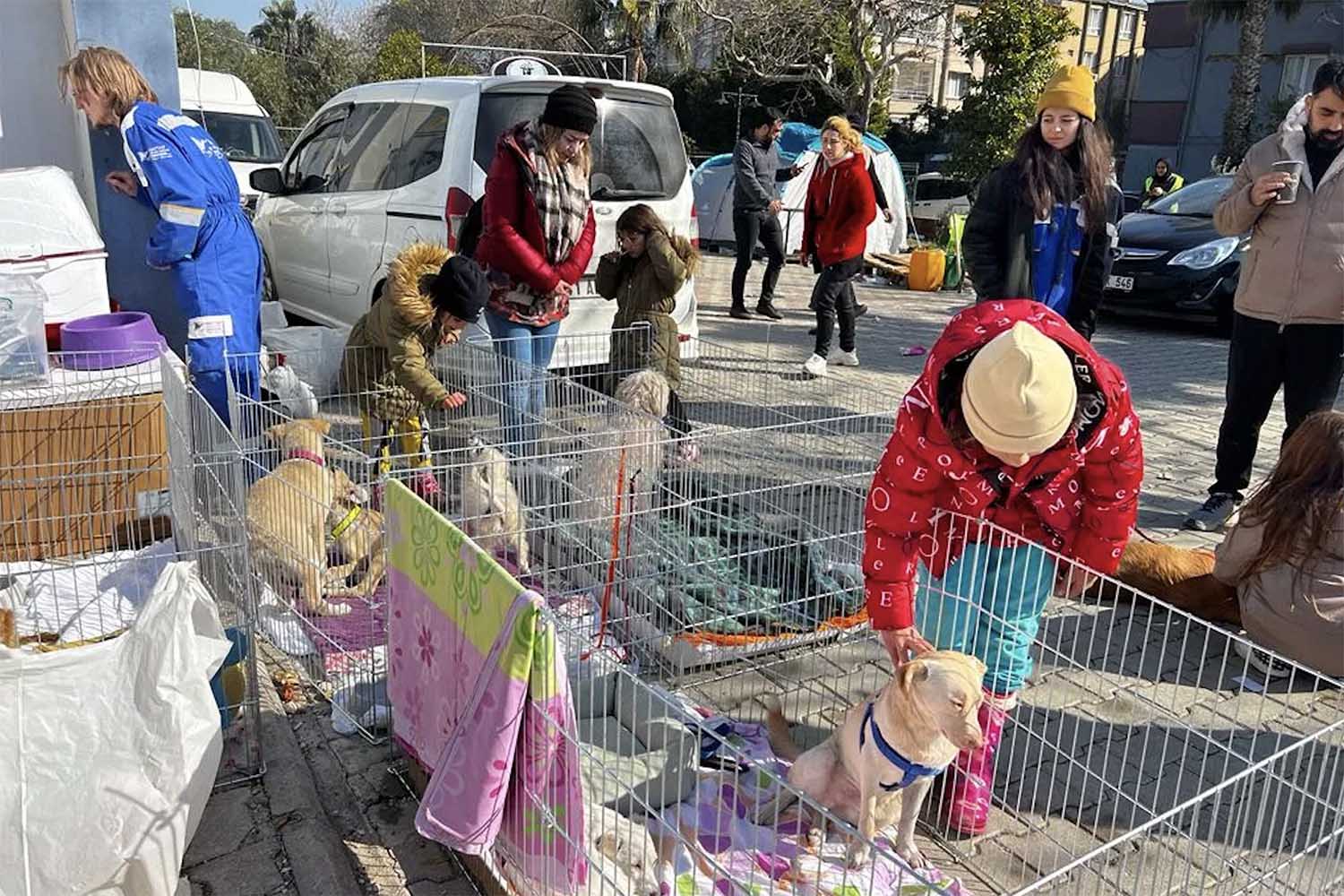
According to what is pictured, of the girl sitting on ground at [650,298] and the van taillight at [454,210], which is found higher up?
the van taillight at [454,210]

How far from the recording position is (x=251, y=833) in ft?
8.86

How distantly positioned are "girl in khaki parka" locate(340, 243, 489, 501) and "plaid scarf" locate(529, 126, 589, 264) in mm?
580

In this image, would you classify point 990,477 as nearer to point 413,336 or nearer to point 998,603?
point 998,603

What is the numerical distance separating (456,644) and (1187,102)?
34.2 metres

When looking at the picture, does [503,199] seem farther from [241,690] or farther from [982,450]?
[982,450]

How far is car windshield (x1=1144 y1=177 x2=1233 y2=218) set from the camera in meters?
11.0

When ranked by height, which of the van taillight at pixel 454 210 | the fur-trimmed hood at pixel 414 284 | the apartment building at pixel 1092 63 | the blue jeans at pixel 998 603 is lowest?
the blue jeans at pixel 998 603

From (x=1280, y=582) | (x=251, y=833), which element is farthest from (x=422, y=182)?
(x=1280, y=582)

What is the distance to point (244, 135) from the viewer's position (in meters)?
12.3

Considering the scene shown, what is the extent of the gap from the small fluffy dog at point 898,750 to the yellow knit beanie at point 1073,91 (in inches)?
97.5

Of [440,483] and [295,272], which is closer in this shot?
[440,483]

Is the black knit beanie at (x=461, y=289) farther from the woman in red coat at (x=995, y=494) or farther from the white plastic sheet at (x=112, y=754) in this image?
the woman in red coat at (x=995, y=494)

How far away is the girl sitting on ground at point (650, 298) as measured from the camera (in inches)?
207

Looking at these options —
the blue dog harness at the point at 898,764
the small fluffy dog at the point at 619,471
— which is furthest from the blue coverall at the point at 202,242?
the blue dog harness at the point at 898,764
